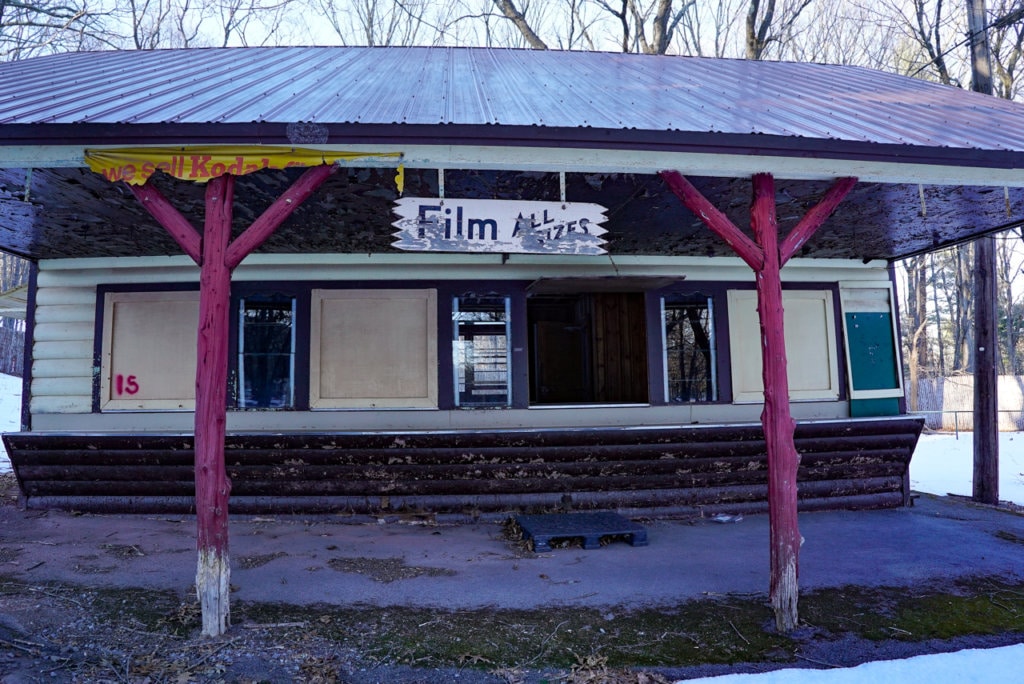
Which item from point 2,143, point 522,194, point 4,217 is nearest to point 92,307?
point 4,217

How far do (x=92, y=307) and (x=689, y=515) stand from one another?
25.0 ft

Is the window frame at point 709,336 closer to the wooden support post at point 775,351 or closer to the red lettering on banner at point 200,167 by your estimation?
the wooden support post at point 775,351

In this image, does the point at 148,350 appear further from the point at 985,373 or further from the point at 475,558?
the point at 985,373

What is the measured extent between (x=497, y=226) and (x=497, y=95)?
5.25ft

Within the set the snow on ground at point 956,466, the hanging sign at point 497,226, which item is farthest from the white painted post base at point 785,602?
the snow on ground at point 956,466

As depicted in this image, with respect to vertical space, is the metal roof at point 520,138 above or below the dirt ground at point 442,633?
above

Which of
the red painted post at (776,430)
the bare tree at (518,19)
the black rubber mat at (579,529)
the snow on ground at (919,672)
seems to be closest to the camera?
the snow on ground at (919,672)

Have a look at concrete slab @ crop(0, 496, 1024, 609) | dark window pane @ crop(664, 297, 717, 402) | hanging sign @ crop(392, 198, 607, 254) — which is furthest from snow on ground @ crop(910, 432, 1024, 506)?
hanging sign @ crop(392, 198, 607, 254)

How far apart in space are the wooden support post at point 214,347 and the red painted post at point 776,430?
10.1ft

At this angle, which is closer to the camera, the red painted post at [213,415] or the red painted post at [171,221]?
the red painted post at [213,415]

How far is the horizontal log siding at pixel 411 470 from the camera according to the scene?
7.20 m

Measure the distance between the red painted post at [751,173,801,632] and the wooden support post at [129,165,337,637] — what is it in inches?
122

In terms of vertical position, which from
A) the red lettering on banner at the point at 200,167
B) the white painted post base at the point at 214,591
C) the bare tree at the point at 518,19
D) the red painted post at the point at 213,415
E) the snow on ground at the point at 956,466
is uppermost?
the bare tree at the point at 518,19

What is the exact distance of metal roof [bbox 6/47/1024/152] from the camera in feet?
14.3
